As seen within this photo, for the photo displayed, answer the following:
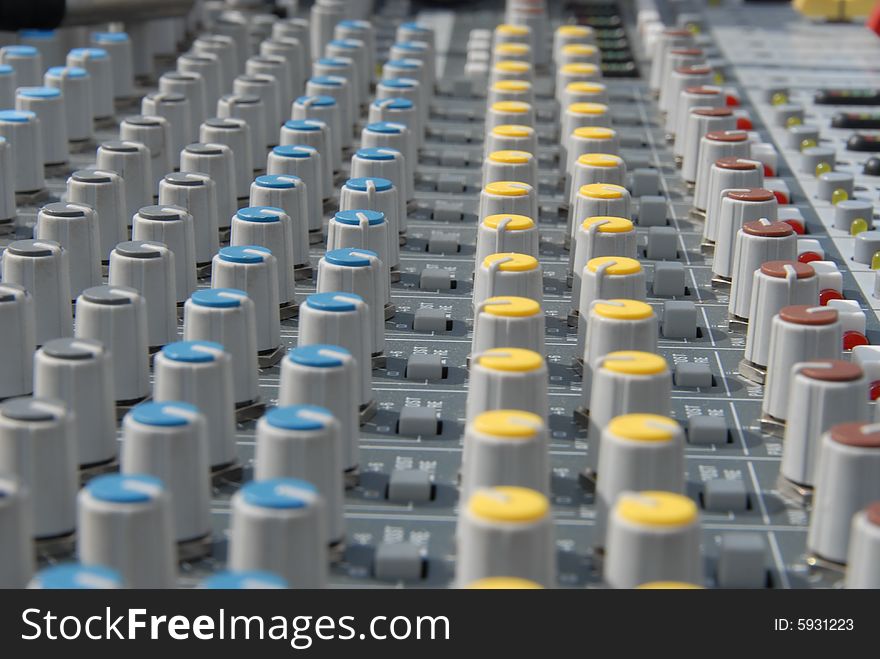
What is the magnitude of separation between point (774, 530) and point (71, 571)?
4.25 ft

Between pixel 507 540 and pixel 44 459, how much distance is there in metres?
0.85

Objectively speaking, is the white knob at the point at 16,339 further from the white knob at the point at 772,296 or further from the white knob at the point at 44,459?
the white knob at the point at 772,296

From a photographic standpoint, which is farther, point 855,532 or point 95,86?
point 95,86

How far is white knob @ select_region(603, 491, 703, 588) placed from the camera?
2676 millimetres

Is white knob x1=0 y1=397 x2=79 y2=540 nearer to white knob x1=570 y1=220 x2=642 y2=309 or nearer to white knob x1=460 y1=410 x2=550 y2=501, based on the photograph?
white knob x1=460 y1=410 x2=550 y2=501

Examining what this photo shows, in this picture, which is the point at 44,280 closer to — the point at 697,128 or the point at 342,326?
the point at 342,326

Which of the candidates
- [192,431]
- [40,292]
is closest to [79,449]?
[192,431]

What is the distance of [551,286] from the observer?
4.52 metres

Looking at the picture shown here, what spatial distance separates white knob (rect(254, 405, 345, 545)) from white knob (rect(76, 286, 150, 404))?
2.18 ft

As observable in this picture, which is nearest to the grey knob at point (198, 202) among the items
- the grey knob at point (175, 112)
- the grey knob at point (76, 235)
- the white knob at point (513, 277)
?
the grey knob at point (76, 235)

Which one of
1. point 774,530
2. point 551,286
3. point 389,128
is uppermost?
point 389,128

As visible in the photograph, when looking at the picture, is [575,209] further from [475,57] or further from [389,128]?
[475,57]

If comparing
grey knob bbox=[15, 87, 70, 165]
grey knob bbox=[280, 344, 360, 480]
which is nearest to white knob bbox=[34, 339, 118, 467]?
grey knob bbox=[280, 344, 360, 480]

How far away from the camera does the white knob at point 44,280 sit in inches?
153
